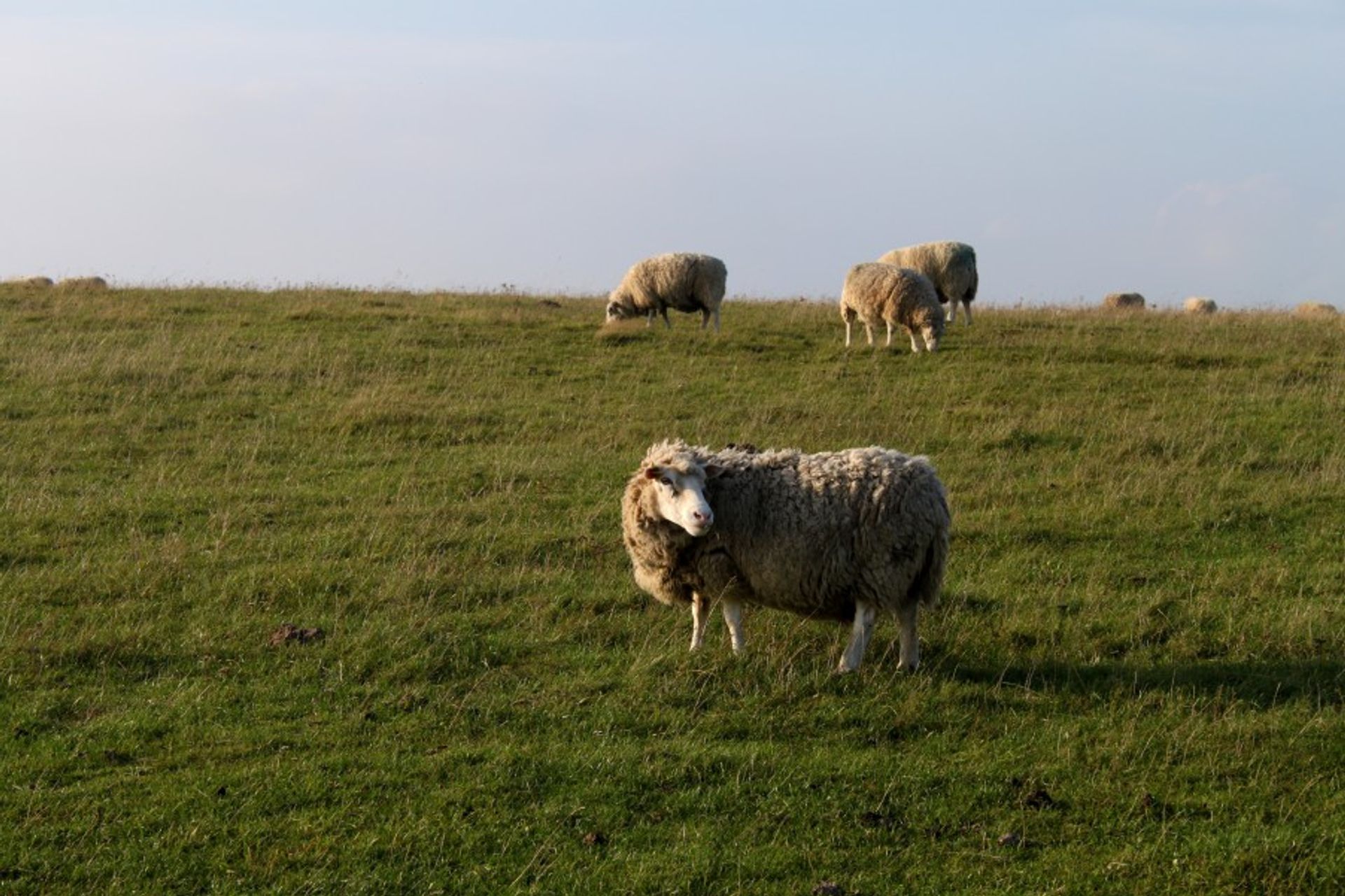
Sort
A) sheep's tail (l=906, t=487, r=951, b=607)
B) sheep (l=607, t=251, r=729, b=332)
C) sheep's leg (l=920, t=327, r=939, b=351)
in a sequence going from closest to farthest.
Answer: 1. sheep's tail (l=906, t=487, r=951, b=607)
2. sheep's leg (l=920, t=327, r=939, b=351)
3. sheep (l=607, t=251, r=729, b=332)

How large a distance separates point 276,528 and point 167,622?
9.65 ft

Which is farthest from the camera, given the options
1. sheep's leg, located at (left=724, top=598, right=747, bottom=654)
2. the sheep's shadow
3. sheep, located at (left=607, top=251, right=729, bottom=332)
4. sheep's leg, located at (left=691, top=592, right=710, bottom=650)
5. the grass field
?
sheep, located at (left=607, top=251, right=729, bottom=332)

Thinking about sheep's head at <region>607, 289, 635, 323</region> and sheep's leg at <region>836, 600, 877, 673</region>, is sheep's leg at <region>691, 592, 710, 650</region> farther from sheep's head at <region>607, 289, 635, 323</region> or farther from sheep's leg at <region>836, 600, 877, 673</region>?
sheep's head at <region>607, 289, 635, 323</region>

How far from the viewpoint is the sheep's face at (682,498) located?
986 centimetres

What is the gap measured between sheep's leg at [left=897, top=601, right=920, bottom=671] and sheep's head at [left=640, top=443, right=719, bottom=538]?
1512mm

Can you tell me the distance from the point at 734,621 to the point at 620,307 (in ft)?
56.7

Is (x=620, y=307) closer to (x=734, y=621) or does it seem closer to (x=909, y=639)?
(x=734, y=621)

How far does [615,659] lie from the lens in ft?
33.2

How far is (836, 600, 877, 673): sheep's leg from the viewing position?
9812 millimetres

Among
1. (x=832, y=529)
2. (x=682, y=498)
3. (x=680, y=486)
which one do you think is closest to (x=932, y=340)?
(x=832, y=529)

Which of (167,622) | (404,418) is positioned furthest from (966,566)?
(404,418)

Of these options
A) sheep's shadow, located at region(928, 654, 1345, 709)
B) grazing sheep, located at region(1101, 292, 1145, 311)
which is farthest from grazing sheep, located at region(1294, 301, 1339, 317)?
sheep's shadow, located at region(928, 654, 1345, 709)

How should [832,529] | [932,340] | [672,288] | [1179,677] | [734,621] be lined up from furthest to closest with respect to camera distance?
[672,288] → [932,340] → [734,621] → [832,529] → [1179,677]

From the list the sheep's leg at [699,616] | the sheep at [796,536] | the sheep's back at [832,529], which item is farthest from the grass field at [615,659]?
the sheep's back at [832,529]
